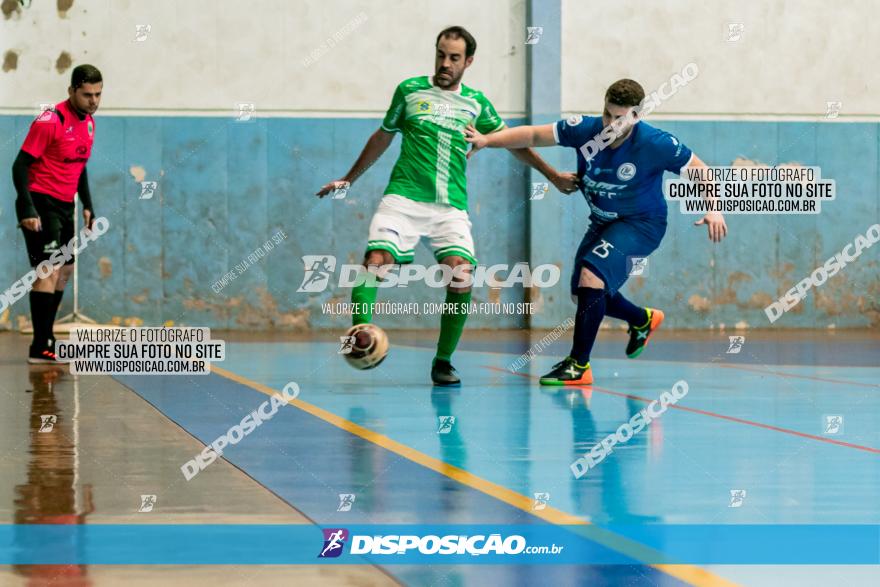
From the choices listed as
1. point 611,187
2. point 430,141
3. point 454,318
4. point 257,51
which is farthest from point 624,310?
point 257,51

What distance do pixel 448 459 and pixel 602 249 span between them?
3.52m

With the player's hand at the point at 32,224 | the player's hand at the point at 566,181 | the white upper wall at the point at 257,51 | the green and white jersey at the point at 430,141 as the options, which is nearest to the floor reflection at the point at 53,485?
the green and white jersey at the point at 430,141

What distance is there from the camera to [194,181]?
16.9m

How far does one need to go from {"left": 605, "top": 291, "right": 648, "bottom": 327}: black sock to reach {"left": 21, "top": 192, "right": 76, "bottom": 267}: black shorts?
4.19 m

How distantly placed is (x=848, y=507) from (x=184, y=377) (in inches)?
234

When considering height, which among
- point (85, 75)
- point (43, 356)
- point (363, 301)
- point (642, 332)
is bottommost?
point (43, 356)

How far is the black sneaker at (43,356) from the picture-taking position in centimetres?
1083

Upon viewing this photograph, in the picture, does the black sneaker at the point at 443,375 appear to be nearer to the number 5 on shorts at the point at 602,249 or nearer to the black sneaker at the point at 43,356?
the number 5 on shorts at the point at 602,249

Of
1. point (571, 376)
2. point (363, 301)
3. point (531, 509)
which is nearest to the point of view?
point (531, 509)

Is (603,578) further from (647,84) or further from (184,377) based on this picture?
(647,84)

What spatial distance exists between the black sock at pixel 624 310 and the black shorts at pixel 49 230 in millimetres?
4190

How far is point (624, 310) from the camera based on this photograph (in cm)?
930

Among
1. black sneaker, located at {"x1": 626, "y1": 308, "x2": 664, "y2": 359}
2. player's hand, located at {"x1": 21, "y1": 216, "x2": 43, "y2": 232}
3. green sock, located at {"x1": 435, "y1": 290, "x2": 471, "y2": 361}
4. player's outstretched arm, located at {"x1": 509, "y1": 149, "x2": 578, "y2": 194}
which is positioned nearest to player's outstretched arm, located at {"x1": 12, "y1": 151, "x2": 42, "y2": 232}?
player's hand, located at {"x1": 21, "y1": 216, "x2": 43, "y2": 232}

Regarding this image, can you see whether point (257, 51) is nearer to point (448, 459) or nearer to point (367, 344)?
point (367, 344)
